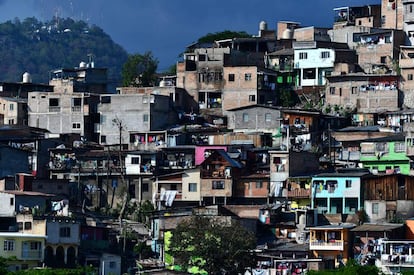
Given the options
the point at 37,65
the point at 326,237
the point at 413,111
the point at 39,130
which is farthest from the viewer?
the point at 37,65

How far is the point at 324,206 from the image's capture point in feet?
227

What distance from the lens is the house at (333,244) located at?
209 ft

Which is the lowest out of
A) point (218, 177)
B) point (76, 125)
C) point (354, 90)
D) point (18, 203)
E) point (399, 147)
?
point (18, 203)

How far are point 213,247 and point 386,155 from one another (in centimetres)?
1433

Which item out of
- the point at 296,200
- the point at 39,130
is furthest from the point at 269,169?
the point at 39,130

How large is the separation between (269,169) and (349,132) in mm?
5816

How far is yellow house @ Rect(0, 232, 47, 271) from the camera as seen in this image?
63.1m

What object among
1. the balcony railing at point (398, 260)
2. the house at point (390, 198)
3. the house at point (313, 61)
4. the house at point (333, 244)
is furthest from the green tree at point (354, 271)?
the house at point (313, 61)

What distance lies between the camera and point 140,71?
9169cm

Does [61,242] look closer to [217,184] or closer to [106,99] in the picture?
[217,184]

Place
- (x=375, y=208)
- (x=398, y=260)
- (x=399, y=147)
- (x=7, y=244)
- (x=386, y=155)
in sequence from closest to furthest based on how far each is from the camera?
(x=398, y=260) < (x=7, y=244) < (x=375, y=208) < (x=399, y=147) < (x=386, y=155)

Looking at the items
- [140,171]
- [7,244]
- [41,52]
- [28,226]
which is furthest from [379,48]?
[41,52]

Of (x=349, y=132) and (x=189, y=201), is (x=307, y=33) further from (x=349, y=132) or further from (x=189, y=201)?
(x=189, y=201)

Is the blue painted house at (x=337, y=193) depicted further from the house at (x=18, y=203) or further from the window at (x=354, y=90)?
the house at (x=18, y=203)
